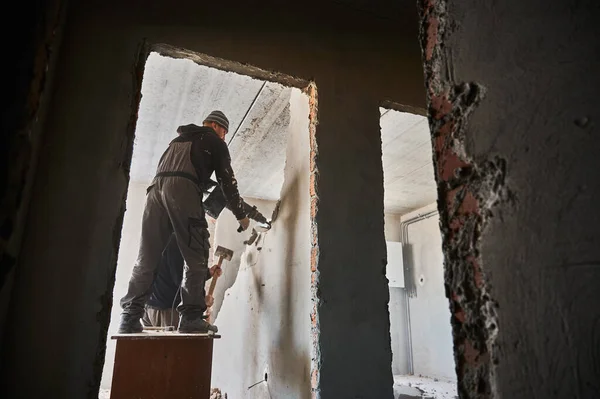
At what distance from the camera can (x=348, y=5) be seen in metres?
2.45

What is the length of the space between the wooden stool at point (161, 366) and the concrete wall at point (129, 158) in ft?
2.15

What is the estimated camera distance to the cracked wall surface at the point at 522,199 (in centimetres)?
51

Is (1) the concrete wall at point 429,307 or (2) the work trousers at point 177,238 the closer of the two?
(2) the work trousers at point 177,238

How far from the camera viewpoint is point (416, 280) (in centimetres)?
654

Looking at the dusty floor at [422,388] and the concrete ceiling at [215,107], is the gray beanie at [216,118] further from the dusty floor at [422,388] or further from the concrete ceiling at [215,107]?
the dusty floor at [422,388]

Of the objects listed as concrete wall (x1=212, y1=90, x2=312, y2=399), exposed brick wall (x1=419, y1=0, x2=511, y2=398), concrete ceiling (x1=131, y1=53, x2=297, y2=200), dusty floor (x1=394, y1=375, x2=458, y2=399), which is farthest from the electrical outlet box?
exposed brick wall (x1=419, y1=0, x2=511, y2=398)

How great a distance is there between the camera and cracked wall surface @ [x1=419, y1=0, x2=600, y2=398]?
0.51 meters

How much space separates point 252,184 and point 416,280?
340 centimetres

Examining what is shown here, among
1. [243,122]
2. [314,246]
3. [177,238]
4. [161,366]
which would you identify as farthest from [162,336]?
[243,122]

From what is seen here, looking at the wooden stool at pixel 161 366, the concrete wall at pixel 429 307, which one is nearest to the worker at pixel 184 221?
the wooden stool at pixel 161 366

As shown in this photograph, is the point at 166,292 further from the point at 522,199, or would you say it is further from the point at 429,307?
the point at 429,307

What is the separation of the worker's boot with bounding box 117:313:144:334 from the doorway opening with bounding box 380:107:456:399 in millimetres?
3370

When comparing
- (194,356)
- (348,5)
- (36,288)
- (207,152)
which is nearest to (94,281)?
(36,288)

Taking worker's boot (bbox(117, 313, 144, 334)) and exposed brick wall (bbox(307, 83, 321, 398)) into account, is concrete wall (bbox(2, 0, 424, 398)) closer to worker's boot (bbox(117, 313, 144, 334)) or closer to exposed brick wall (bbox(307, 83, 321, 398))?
exposed brick wall (bbox(307, 83, 321, 398))
